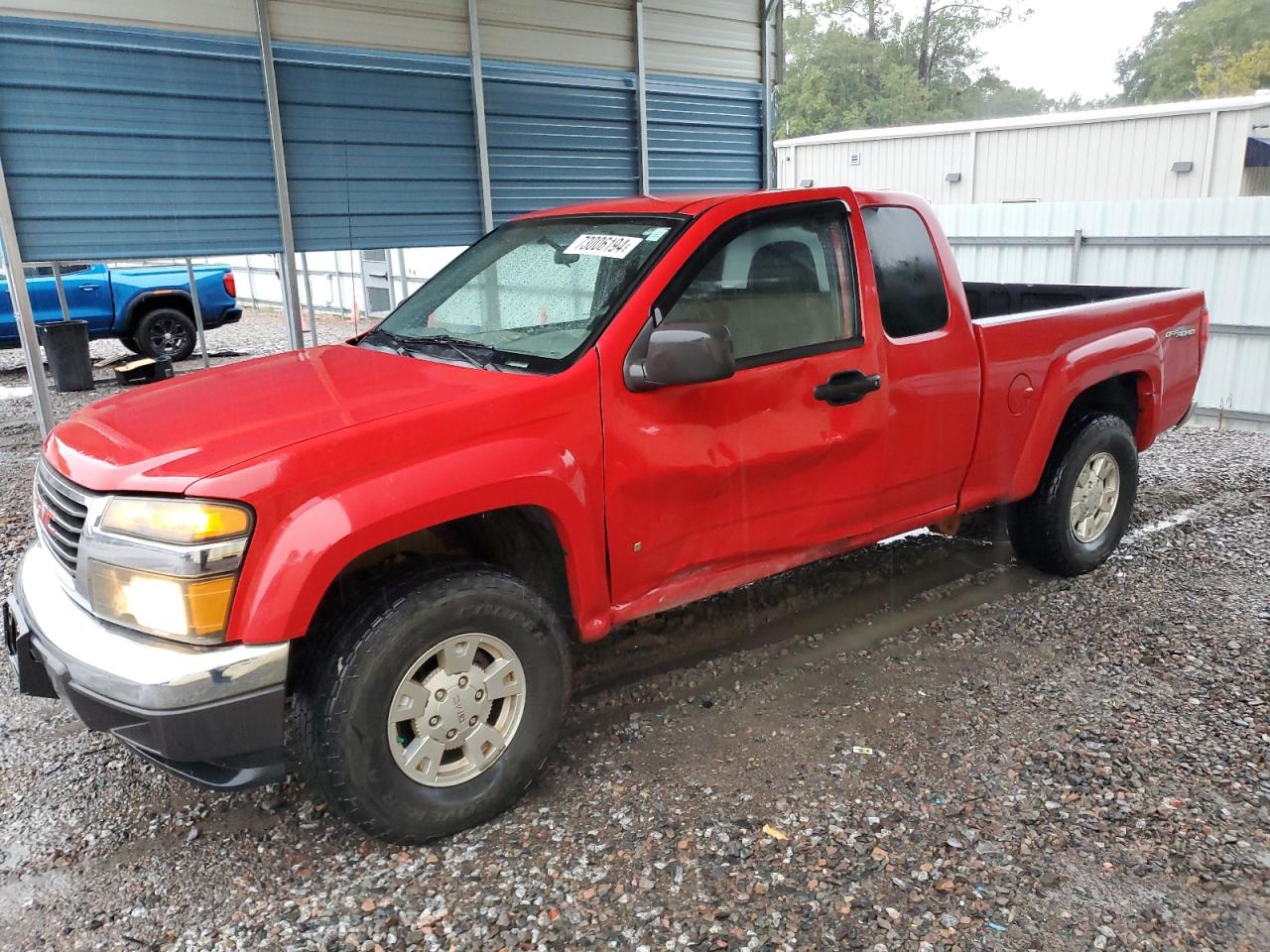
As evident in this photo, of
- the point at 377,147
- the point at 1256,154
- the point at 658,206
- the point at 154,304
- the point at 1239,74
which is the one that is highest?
the point at 1239,74

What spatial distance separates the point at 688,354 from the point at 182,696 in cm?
169

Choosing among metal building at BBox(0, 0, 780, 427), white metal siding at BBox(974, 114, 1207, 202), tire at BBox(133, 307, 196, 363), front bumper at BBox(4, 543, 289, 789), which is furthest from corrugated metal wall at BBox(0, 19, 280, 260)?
white metal siding at BBox(974, 114, 1207, 202)

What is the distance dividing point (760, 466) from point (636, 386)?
2.02 ft

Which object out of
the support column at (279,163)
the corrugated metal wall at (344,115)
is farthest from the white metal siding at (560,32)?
the support column at (279,163)

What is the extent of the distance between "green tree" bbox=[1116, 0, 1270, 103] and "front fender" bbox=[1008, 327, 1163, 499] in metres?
51.6

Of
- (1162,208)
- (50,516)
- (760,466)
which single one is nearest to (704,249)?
(760,466)

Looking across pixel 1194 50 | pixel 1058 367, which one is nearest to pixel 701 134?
pixel 1058 367

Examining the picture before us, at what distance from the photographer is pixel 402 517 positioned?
2670 millimetres

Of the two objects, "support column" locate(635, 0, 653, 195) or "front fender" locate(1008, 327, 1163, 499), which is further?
"support column" locate(635, 0, 653, 195)

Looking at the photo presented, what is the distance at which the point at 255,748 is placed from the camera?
2.56 m

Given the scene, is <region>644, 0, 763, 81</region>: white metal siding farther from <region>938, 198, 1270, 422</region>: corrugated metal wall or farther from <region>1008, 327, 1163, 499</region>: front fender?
<region>1008, 327, 1163, 499</region>: front fender

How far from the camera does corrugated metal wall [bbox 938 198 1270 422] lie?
10.2 metres

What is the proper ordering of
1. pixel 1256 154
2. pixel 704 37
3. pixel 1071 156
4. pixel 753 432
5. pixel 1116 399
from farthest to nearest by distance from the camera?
pixel 1071 156 < pixel 1256 154 < pixel 704 37 < pixel 1116 399 < pixel 753 432

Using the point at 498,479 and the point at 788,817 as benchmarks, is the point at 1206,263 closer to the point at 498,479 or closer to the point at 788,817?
the point at 788,817
